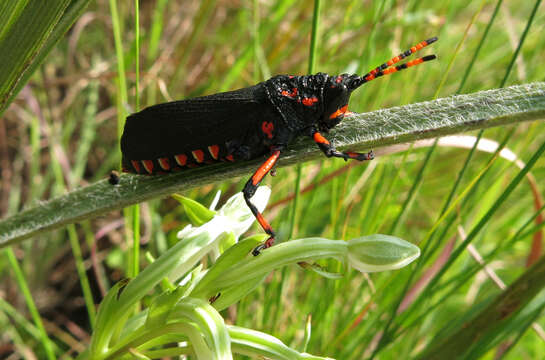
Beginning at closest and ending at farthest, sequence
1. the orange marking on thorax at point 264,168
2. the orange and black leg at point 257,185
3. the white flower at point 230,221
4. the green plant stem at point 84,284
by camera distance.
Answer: the white flower at point 230,221 < the orange and black leg at point 257,185 < the orange marking on thorax at point 264,168 < the green plant stem at point 84,284


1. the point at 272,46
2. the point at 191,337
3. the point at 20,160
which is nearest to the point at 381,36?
the point at 272,46

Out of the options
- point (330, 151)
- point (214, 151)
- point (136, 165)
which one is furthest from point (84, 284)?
point (330, 151)

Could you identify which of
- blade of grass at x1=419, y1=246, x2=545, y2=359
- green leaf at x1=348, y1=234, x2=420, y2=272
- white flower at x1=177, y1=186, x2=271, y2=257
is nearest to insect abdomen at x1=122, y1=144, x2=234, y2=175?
white flower at x1=177, y1=186, x2=271, y2=257

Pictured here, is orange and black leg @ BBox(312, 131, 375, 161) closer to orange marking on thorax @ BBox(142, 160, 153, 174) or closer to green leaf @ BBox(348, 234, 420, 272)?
green leaf @ BBox(348, 234, 420, 272)

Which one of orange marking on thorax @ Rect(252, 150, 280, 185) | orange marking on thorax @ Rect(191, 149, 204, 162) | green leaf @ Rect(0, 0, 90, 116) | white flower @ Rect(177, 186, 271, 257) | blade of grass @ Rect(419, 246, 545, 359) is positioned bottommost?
blade of grass @ Rect(419, 246, 545, 359)

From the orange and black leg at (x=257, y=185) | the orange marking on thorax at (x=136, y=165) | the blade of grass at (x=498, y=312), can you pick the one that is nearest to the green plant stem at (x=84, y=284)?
the orange marking on thorax at (x=136, y=165)

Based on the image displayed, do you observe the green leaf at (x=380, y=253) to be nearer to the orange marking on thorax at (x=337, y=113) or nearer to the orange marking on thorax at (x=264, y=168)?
the orange marking on thorax at (x=264, y=168)
